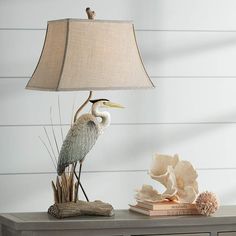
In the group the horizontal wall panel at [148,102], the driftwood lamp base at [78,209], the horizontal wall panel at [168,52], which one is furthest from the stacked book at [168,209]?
the horizontal wall panel at [168,52]

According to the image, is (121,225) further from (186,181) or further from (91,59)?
(91,59)

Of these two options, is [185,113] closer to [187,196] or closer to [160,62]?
[160,62]

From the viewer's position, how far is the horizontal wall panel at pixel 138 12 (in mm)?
3398

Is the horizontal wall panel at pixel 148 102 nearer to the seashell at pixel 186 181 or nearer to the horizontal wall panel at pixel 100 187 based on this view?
the horizontal wall panel at pixel 100 187

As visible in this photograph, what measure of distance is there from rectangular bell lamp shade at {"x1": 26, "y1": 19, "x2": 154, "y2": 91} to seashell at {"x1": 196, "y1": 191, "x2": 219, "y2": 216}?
46 centimetres

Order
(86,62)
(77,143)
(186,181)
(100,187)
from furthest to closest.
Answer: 1. (100,187)
2. (186,181)
3. (77,143)
4. (86,62)

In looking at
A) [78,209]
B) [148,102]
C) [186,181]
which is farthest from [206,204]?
[148,102]

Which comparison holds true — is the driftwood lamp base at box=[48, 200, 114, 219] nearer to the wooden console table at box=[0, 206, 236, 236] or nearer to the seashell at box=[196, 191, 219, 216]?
the wooden console table at box=[0, 206, 236, 236]

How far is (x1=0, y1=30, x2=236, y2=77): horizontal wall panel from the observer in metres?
3.39

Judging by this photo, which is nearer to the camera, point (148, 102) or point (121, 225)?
point (121, 225)

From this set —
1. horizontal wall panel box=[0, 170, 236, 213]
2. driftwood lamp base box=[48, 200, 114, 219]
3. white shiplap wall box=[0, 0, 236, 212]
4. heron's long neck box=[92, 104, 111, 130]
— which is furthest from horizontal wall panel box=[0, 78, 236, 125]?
driftwood lamp base box=[48, 200, 114, 219]

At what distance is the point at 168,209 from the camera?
2869 mm

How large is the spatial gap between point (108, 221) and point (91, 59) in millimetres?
570

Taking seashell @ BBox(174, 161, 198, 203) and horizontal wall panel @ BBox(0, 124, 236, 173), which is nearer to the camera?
seashell @ BBox(174, 161, 198, 203)
